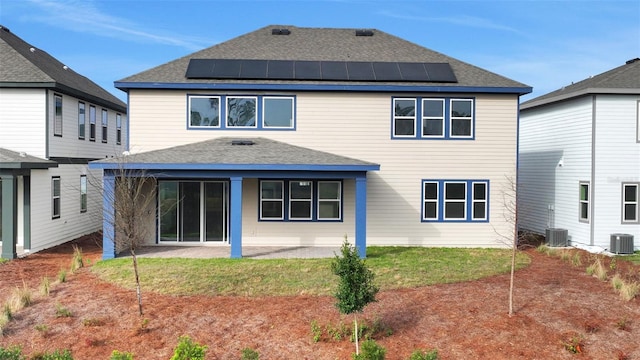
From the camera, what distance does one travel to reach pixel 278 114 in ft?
56.5

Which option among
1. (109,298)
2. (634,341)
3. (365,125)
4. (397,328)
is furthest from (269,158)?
(634,341)

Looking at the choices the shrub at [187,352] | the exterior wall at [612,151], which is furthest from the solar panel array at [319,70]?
the shrub at [187,352]

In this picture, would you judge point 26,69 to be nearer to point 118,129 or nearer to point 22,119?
point 22,119

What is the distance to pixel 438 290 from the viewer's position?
11.7 m

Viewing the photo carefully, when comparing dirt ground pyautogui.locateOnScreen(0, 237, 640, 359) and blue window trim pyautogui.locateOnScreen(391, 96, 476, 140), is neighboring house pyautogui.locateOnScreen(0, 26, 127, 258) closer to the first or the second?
dirt ground pyautogui.locateOnScreen(0, 237, 640, 359)

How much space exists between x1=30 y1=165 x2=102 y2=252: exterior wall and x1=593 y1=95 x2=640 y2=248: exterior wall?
16429 millimetres

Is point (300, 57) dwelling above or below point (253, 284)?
above

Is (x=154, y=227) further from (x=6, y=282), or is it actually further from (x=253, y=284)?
(x=253, y=284)

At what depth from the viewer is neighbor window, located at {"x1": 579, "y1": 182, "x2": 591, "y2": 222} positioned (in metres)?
17.7

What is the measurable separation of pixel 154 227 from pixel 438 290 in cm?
990

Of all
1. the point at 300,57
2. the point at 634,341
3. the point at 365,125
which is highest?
the point at 300,57

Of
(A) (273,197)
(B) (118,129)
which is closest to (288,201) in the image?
(A) (273,197)

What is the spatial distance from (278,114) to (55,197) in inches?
336

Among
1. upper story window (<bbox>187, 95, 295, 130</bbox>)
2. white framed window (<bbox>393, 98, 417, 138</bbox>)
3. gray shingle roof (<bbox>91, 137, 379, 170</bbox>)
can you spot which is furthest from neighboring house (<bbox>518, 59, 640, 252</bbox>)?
upper story window (<bbox>187, 95, 295, 130</bbox>)
